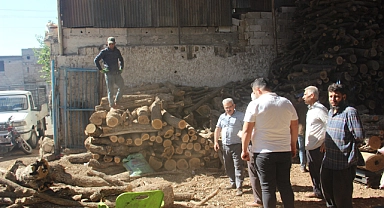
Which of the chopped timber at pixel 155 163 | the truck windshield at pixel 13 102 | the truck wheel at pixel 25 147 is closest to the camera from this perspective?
the chopped timber at pixel 155 163

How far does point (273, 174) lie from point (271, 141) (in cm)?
43

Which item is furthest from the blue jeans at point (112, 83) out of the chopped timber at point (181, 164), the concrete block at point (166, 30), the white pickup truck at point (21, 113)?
the white pickup truck at point (21, 113)

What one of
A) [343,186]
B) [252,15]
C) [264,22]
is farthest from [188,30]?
[343,186]

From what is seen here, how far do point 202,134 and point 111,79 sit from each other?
266 cm

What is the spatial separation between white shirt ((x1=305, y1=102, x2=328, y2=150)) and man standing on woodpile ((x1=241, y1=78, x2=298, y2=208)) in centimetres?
86

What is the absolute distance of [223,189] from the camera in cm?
672

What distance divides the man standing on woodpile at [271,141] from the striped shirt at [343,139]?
596 mm

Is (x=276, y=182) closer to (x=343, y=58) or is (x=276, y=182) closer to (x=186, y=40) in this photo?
(x=343, y=58)

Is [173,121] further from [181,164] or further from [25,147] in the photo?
[25,147]

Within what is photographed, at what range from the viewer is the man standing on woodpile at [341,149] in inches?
175

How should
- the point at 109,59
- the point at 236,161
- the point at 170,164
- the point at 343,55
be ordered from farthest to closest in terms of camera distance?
1. the point at 343,55
2. the point at 109,59
3. the point at 170,164
4. the point at 236,161

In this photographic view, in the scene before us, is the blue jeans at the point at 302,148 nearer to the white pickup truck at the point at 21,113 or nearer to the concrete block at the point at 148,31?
the concrete block at the point at 148,31

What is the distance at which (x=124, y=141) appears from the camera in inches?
317

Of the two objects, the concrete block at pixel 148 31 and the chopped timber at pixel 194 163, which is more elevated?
the concrete block at pixel 148 31
